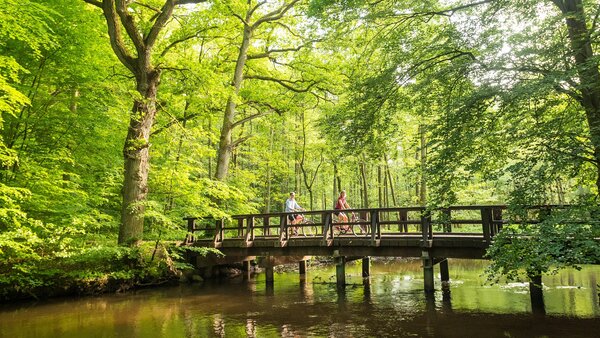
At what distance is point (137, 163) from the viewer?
491 inches

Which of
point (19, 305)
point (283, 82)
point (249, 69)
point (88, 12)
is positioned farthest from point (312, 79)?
point (19, 305)

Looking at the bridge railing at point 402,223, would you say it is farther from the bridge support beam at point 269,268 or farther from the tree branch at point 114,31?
the tree branch at point 114,31

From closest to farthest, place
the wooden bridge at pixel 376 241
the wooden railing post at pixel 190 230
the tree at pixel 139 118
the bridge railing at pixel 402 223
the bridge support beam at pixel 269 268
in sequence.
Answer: the bridge railing at pixel 402 223
the wooden bridge at pixel 376 241
the tree at pixel 139 118
the bridge support beam at pixel 269 268
the wooden railing post at pixel 190 230

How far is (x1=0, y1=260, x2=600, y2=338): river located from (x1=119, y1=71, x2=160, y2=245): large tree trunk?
2.11 metres

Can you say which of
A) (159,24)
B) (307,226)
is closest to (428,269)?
(307,226)

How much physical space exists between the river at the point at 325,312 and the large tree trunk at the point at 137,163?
6.93ft

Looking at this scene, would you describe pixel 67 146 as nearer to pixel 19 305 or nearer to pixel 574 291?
pixel 19 305

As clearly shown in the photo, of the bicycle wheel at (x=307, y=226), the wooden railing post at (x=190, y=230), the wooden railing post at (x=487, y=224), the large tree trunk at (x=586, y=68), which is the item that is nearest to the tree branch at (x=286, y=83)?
the bicycle wheel at (x=307, y=226)

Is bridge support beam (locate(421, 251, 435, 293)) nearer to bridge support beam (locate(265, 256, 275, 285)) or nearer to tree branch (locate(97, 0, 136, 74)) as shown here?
bridge support beam (locate(265, 256, 275, 285))

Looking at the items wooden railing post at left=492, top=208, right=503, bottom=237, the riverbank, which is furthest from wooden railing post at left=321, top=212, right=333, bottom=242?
the riverbank

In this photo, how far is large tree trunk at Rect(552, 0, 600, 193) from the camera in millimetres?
5613

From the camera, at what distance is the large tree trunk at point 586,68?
5613 millimetres

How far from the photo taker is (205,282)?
1557 centimetres

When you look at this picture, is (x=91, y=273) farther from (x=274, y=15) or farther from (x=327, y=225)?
(x=274, y=15)
